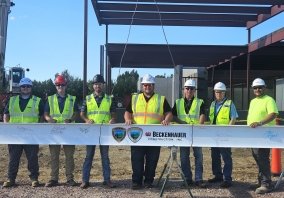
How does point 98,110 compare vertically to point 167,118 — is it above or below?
above

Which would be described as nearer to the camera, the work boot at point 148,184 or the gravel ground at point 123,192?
the gravel ground at point 123,192

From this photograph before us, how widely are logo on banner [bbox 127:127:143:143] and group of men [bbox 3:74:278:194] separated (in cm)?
21

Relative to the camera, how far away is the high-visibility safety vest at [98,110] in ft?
23.0

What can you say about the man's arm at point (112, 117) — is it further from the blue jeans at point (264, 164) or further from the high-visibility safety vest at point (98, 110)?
the blue jeans at point (264, 164)

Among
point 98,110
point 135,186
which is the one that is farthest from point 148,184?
point 98,110

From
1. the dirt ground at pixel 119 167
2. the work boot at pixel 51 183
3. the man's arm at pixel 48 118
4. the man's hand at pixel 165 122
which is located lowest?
the dirt ground at pixel 119 167

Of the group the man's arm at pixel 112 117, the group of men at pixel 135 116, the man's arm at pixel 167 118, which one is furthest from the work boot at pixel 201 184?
the man's arm at pixel 112 117

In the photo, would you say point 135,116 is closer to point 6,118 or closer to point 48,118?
point 48,118

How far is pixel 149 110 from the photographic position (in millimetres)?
6832

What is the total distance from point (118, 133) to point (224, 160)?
214cm

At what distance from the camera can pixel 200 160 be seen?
7.12m

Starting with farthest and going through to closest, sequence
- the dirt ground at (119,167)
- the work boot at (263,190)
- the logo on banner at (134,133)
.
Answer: the dirt ground at (119,167) < the work boot at (263,190) < the logo on banner at (134,133)

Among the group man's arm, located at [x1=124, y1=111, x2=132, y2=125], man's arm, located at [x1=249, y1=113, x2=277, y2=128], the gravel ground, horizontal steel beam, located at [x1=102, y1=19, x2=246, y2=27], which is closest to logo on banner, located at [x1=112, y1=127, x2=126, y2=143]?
man's arm, located at [x1=124, y1=111, x2=132, y2=125]

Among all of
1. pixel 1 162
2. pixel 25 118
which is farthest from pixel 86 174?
pixel 1 162
